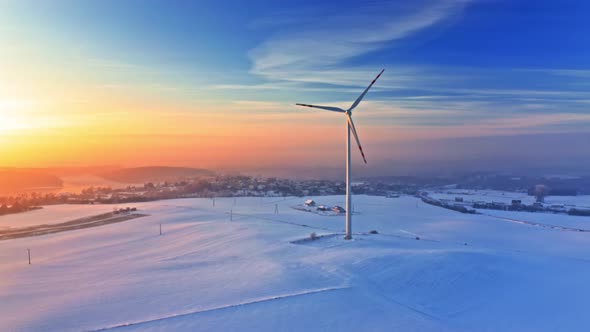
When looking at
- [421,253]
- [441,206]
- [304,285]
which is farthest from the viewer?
[441,206]

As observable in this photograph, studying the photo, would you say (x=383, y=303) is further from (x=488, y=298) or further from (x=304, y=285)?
(x=488, y=298)

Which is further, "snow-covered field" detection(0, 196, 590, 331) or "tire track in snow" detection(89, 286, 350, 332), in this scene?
"snow-covered field" detection(0, 196, 590, 331)

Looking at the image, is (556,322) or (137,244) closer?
(556,322)

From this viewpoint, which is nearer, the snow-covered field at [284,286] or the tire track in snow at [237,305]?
the tire track in snow at [237,305]

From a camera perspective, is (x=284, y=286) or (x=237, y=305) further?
(x=284, y=286)

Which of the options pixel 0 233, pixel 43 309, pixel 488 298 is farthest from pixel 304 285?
pixel 0 233

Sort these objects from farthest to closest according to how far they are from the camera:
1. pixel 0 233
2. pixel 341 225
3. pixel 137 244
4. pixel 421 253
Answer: pixel 341 225, pixel 0 233, pixel 137 244, pixel 421 253

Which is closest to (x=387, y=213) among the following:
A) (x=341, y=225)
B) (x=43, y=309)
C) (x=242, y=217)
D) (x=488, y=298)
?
(x=341, y=225)
